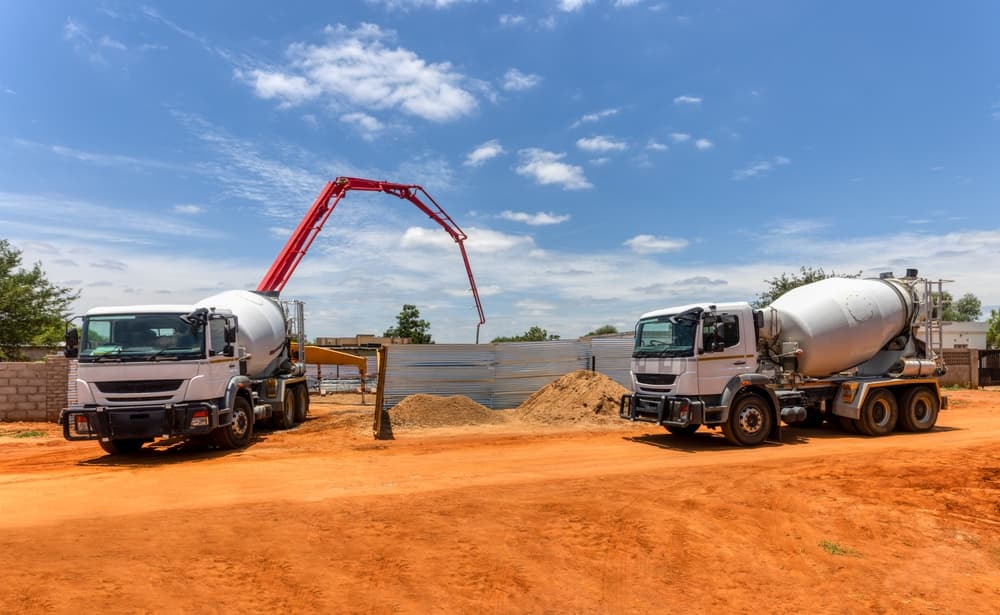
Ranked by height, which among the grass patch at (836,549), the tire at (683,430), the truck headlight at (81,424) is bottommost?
the grass patch at (836,549)

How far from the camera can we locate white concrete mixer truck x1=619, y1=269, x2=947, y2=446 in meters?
13.6

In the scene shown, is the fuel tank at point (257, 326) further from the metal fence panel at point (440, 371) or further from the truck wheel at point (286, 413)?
the metal fence panel at point (440, 371)


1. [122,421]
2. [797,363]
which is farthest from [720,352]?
[122,421]

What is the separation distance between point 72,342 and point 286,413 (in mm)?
6194

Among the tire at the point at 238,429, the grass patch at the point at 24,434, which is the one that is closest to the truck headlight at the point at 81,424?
the tire at the point at 238,429

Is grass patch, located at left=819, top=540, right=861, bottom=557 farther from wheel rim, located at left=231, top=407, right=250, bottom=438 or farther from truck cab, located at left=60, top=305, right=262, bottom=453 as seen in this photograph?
wheel rim, located at left=231, top=407, right=250, bottom=438

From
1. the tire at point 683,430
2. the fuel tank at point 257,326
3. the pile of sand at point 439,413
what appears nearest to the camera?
the tire at point 683,430

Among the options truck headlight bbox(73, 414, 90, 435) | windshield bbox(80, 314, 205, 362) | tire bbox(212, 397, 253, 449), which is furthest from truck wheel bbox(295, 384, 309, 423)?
truck headlight bbox(73, 414, 90, 435)

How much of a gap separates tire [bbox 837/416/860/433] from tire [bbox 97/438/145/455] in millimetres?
16298

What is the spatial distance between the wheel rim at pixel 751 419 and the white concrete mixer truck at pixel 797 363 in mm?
22

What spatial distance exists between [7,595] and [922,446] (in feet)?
51.6

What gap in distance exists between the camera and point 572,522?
25.7 ft

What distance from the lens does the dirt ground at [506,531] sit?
5758 millimetres

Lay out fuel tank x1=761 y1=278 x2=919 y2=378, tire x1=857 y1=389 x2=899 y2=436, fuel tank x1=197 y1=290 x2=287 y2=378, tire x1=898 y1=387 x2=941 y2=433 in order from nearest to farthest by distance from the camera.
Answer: fuel tank x1=761 y1=278 x2=919 y2=378 < tire x1=857 y1=389 x2=899 y2=436 < tire x1=898 y1=387 x2=941 y2=433 < fuel tank x1=197 y1=290 x2=287 y2=378
